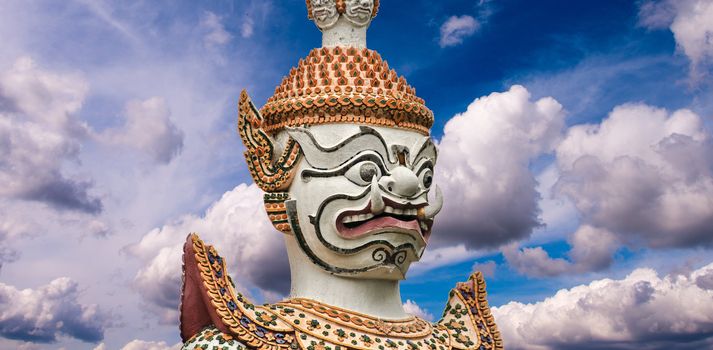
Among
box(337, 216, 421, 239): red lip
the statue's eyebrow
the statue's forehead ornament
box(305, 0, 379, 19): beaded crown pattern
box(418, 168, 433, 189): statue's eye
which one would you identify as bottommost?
box(337, 216, 421, 239): red lip

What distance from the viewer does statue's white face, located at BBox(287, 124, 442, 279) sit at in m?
7.30

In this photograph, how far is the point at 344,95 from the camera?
7.50 m

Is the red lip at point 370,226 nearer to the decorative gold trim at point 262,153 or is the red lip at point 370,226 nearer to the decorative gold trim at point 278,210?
the decorative gold trim at point 278,210

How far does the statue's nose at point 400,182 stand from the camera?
7332mm

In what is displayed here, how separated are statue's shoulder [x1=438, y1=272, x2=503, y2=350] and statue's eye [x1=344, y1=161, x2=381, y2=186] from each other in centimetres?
177

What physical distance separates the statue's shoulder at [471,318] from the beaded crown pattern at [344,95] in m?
1.59

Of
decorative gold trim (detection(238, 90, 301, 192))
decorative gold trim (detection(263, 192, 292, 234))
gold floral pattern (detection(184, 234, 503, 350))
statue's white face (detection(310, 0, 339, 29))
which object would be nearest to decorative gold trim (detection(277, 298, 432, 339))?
gold floral pattern (detection(184, 234, 503, 350))

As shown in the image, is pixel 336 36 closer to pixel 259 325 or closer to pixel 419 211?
pixel 419 211

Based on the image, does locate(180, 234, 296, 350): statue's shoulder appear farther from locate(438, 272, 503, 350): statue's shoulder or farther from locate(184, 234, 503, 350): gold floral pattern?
locate(438, 272, 503, 350): statue's shoulder

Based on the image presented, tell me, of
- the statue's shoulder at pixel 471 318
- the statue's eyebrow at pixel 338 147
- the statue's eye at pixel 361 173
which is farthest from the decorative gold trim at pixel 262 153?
the statue's shoulder at pixel 471 318

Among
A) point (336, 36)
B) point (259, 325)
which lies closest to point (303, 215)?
point (259, 325)

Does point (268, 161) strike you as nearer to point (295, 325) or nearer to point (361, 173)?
point (361, 173)

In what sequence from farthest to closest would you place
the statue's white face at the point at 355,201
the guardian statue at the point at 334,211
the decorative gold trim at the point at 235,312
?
the statue's white face at the point at 355,201
the guardian statue at the point at 334,211
the decorative gold trim at the point at 235,312

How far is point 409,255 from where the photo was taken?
7609mm
